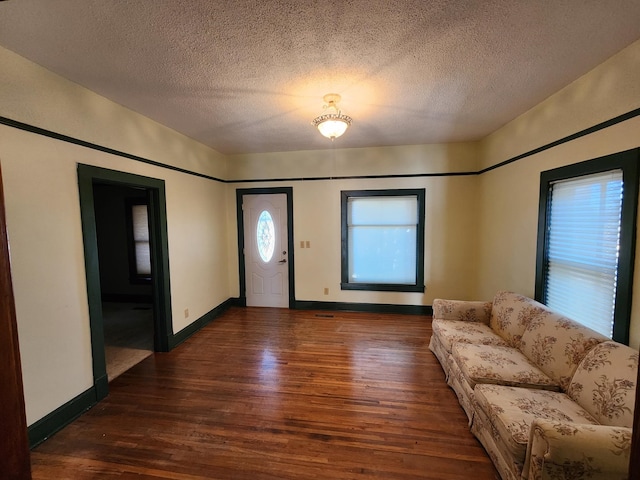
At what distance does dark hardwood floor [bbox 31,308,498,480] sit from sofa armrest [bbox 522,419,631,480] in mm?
592

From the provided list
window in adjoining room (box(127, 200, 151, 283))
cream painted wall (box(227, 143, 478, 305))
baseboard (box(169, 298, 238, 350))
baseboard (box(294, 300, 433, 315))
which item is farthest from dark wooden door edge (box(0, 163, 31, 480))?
window in adjoining room (box(127, 200, 151, 283))

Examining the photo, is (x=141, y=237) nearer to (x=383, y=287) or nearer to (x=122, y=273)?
(x=122, y=273)

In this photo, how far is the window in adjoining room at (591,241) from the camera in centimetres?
193

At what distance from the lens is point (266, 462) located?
6.10ft

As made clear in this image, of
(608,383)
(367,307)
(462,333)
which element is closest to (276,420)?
(462,333)

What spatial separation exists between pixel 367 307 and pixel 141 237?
4.37 metres

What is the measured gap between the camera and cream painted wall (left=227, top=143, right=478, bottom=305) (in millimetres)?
4324

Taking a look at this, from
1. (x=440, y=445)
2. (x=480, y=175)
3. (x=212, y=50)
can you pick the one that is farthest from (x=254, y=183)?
(x=440, y=445)

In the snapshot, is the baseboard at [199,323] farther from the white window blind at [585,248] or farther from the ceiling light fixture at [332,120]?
the white window blind at [585,248]

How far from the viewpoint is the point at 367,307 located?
15.4 feet

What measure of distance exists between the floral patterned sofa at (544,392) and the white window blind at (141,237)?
525cm

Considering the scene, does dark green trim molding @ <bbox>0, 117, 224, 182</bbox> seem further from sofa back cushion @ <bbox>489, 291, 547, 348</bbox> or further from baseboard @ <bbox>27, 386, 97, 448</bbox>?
sofa back cushion @ <bbox>489, 291, 547, 348</bbox>

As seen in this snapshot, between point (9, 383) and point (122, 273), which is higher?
point (9, 383)

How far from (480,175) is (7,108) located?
5012 millimetres
